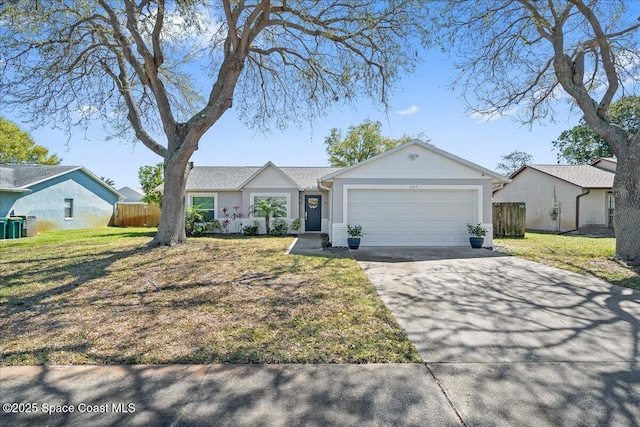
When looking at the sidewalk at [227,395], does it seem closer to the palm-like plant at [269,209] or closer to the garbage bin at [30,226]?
the palm-like plant at [269,209]

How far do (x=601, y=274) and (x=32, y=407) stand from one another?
10.2 metres

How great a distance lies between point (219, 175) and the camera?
18.8 metres

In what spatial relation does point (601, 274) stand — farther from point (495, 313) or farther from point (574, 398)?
point (574, 398)

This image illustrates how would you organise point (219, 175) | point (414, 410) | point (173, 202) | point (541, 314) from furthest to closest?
1. point (219, 175)
2. point (173, 202)
3. point (541, 314)
4. point (414, 410)

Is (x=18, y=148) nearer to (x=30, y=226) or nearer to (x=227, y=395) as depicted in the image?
(x=30, y=226)

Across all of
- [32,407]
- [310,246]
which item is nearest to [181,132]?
[310,246]

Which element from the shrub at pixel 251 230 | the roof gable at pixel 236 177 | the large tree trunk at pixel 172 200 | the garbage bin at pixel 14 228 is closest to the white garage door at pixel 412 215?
the roof gable at pixel 236 177

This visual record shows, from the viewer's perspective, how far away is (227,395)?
284 cm

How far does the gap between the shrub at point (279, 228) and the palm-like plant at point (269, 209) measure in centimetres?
28

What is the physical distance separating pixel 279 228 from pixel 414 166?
7.60 meters

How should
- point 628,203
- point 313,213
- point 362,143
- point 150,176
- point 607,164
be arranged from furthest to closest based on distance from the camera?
1. point 150,176
2. point 362,143
3. point 607,164
4. point 313,213
5. point 628,203

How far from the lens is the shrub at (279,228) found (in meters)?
16.7

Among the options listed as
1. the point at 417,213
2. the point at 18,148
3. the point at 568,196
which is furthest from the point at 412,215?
the point at 18,148

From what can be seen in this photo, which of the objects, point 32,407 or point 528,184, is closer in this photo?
point 32,407
